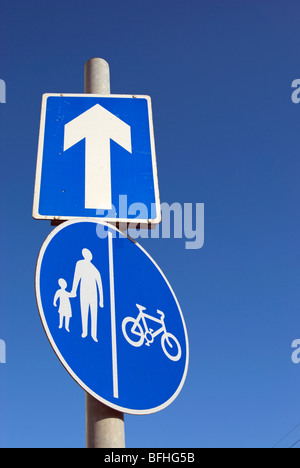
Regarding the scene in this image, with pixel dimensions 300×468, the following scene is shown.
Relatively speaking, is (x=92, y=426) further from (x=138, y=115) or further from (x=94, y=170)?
(x=138, y=115)

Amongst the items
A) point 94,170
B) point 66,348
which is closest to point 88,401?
point 66,348

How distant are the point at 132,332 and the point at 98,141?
935 millimetres

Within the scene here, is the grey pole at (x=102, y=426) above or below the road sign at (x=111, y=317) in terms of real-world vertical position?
below

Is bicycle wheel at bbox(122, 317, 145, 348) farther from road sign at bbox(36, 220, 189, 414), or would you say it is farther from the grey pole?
the grey pole

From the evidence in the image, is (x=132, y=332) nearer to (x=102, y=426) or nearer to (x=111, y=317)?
(x=111, y=317)

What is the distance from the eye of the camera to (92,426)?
5.29ft

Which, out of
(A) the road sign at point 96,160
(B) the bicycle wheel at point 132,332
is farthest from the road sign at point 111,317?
(A) the road sign at point 96,160

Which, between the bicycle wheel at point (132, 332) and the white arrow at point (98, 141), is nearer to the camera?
the bicycle wheel at point (132, 332)

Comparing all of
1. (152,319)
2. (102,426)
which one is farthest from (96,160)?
(102,426)

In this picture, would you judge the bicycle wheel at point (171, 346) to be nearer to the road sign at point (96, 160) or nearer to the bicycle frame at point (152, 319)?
the bicycle frame at point (152, 319)

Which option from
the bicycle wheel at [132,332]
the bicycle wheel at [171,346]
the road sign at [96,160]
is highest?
the road sign at [96,160]

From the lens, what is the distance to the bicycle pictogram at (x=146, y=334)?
5.80 ft

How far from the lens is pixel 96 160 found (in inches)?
89.0
